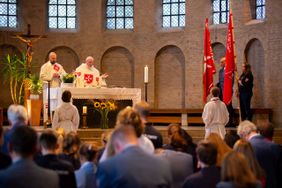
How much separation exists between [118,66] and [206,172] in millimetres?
17824

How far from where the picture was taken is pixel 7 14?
2258cm

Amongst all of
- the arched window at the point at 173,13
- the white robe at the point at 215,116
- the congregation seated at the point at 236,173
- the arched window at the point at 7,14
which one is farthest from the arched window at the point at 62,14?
the congregation seated at the point at 236,173

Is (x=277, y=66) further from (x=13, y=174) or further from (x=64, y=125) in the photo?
(x=13, y=174)

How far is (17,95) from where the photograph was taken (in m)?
21.6

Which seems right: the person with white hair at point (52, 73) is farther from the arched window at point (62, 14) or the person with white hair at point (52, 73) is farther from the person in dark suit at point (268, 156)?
the person in dark suit at point (268, 156)

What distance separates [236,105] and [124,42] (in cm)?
531

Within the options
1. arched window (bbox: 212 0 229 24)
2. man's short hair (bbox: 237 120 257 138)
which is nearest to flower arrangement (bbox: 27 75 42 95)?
arched window (bbox: 212 0 229 24)

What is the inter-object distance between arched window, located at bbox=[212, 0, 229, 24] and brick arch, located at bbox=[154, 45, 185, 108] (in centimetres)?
184

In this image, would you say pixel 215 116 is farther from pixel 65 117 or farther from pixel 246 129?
pixel 246 129

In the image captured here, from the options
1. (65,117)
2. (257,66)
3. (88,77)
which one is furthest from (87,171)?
(257,66)

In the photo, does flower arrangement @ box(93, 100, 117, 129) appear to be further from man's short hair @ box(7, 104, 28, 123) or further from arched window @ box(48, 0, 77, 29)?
arched window @ box(48, 0, 77, 29)

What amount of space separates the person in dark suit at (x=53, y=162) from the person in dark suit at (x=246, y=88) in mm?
12159

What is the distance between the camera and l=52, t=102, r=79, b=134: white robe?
36.3 feet

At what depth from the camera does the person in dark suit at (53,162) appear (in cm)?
541
